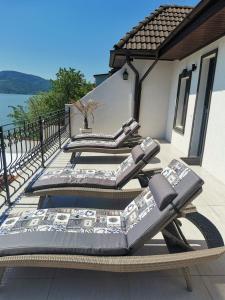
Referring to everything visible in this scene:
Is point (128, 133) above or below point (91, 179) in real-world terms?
above

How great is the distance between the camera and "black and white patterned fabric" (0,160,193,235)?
2117 millimetres

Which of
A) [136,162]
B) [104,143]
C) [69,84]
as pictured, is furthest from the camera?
[69,84]

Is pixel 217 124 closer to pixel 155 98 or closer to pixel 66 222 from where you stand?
pixel 66 222

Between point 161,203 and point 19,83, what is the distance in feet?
478

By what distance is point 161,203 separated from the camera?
6.72ft

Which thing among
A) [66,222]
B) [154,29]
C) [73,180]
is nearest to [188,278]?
[66,222]

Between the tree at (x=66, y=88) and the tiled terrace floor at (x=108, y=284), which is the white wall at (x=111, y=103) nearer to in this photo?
the tiled terrace floor at (x=108, y=284)

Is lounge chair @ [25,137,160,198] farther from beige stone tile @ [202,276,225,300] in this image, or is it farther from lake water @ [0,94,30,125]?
lake water @ [0,94,30,125]

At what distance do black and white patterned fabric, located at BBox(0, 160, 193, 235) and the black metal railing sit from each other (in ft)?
4.08

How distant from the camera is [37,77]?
160125mm

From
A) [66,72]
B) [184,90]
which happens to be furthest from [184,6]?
[66,72]

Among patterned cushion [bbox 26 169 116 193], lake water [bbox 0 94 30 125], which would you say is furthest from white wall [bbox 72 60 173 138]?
lake water [bbox 0 94 30 125]

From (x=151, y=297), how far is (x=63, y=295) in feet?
2.29

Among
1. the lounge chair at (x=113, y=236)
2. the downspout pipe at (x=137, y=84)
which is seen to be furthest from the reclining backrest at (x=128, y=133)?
the lounge chair at (x=113, y=236)
